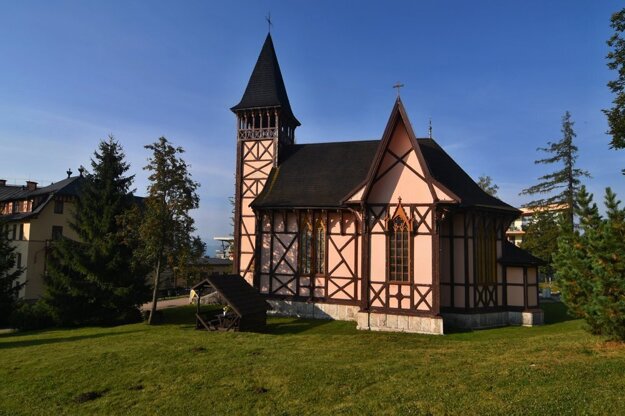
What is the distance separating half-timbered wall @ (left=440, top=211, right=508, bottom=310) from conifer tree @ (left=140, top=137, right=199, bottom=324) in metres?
13.6

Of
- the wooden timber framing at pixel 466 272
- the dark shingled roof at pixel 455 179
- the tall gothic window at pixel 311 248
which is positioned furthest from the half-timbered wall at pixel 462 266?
the tall gothic window at pixel 311 248

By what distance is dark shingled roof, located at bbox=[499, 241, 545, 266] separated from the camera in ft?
67.9

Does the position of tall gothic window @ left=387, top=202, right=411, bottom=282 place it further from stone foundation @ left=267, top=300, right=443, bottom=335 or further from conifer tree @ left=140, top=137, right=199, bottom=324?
conifer tree @ left=140, top=137, right=199, bottom=324

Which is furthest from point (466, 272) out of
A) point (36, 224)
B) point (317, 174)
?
point (36, 224)

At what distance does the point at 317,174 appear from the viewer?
25.5m

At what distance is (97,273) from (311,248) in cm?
1266

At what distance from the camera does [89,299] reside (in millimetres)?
23297

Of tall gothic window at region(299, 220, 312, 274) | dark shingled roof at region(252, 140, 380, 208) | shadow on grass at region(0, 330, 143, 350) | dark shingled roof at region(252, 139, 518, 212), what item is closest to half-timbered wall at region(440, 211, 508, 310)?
dark shingled roof at region(252, 139, 518, 212)

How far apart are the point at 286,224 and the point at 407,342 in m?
10.9

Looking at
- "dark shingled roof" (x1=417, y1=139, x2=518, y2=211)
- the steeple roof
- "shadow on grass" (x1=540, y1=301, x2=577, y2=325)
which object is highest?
the steeple roof

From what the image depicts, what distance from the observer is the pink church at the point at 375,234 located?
1889cm

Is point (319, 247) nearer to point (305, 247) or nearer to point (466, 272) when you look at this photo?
point (305, 247)

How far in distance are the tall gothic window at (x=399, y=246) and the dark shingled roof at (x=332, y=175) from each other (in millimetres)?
3118

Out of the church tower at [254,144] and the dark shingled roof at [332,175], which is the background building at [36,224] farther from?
the dark shingled roof at [332,175]
